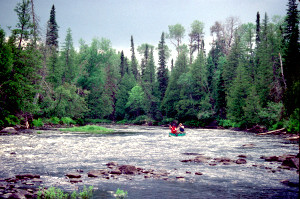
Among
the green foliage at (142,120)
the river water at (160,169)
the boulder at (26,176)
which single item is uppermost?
the green foliage at (142,120)

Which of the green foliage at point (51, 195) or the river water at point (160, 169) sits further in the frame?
the river water at point (160, 169)

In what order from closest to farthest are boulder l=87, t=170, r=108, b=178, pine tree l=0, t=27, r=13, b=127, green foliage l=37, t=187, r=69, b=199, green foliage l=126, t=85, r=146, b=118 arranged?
1. green foliage l=37, t=187, r=69, b=199
2. boulder l=87, t=170, r=108, b=178
3. pine tree l=0, t=27, r=13, b=127
4. green foliage l=126, t=85, r=146, b=118

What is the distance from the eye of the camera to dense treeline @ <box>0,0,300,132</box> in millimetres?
36625

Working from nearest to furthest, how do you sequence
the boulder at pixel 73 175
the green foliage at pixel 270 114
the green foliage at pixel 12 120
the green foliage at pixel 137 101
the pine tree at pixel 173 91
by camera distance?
the boulder at pixel 73 175 < the green foliage at pixel 12 120 < the green foliage at pixel 270 114 < the pine tree at pixel 173 91 < the green foliage at pixel 137 101

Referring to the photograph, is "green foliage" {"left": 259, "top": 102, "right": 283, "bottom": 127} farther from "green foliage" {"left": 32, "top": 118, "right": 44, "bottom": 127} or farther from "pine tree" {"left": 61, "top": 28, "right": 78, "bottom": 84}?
"pine tree" {"left": 61, "top": 28, "right": 78, "bottom": 84}

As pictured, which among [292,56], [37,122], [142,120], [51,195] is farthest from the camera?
[142,120]

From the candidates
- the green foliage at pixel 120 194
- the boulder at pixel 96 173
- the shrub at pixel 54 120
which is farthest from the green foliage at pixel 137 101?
the green foliage at pixel 120 194

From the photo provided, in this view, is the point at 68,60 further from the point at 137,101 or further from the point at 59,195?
the point at 59,195

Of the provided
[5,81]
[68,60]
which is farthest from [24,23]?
[68,60]

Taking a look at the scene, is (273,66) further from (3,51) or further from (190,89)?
(3,51)

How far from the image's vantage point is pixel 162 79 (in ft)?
260

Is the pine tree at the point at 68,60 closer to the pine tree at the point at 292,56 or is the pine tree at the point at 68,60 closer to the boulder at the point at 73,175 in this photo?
the pine tree at the point at 292,56

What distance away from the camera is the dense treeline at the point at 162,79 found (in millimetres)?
36625

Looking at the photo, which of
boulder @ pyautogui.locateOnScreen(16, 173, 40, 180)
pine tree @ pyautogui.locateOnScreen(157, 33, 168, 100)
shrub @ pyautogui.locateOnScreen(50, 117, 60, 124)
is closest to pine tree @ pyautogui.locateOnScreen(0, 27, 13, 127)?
shrub @ pyautogui.locateOnScreen(50, 117, 60, 124)
